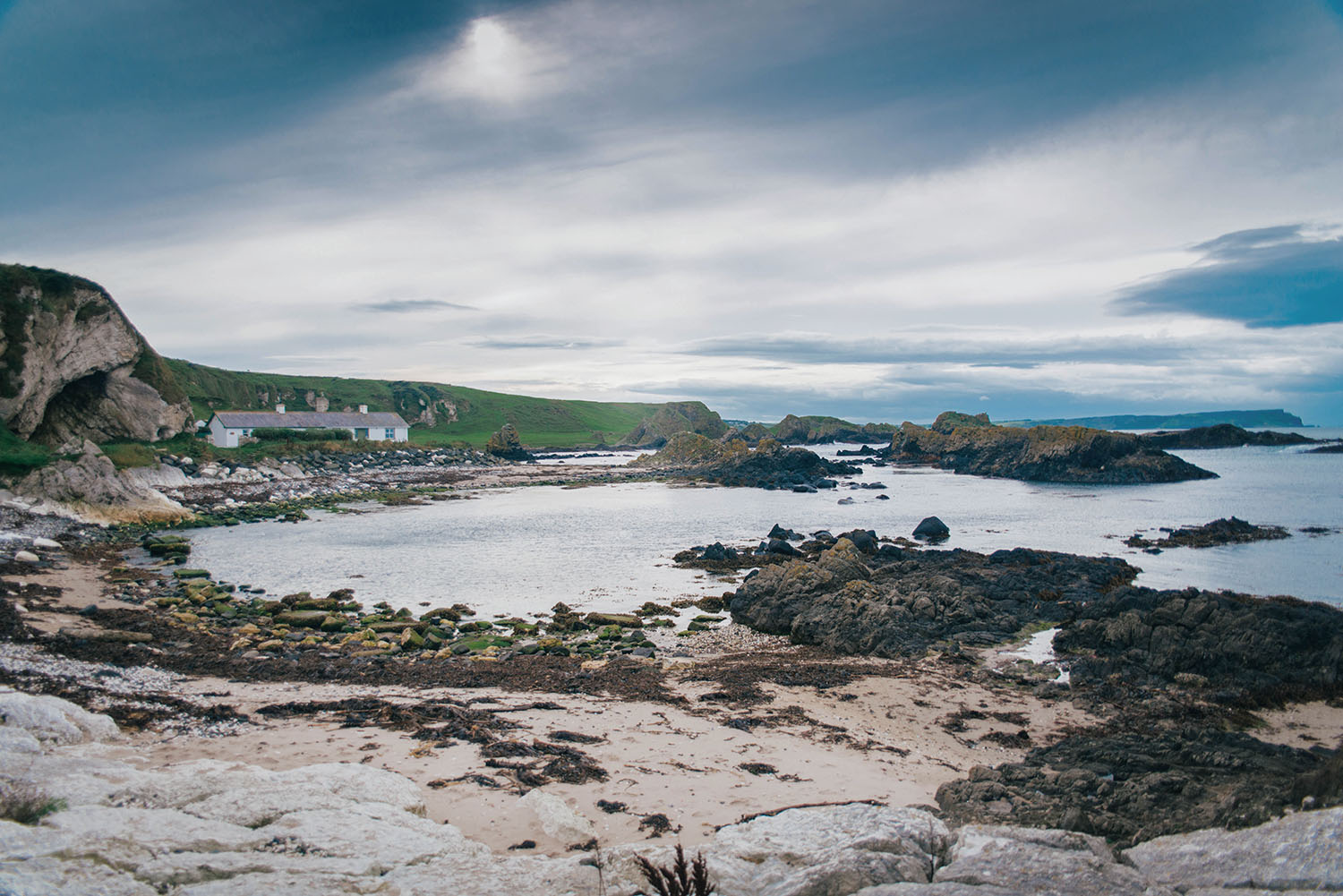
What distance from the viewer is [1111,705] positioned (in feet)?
43.1

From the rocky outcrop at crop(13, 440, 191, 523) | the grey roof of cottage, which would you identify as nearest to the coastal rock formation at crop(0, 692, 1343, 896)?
the rocky outcrop at crop(13, 440, 191, 523)

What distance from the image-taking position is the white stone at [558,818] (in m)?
6.89

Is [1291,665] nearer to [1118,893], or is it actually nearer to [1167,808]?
[1167,808]

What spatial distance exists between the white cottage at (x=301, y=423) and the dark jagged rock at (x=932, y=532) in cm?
7658

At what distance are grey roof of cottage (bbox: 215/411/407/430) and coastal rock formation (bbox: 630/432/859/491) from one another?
151 feet

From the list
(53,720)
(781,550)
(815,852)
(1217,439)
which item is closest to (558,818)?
(815,852)

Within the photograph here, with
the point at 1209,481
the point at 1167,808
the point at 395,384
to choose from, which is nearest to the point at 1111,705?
the point at 1167,808

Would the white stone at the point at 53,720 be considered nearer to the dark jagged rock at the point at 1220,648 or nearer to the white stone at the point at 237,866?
the white stone at the point at 237,866

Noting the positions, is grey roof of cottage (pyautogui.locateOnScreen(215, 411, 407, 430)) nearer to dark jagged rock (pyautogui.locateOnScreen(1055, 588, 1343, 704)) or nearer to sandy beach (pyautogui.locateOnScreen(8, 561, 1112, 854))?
sandy beach (pyautogui.locateOnScreen(8, 561, 1112, 854))

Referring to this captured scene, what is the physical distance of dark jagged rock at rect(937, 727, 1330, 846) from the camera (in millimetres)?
6719

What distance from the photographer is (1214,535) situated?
3409 cm

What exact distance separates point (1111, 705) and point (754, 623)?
355 inches

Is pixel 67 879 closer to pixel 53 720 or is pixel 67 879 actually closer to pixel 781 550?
pixel 53 720

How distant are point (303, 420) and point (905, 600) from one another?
3733 inches
